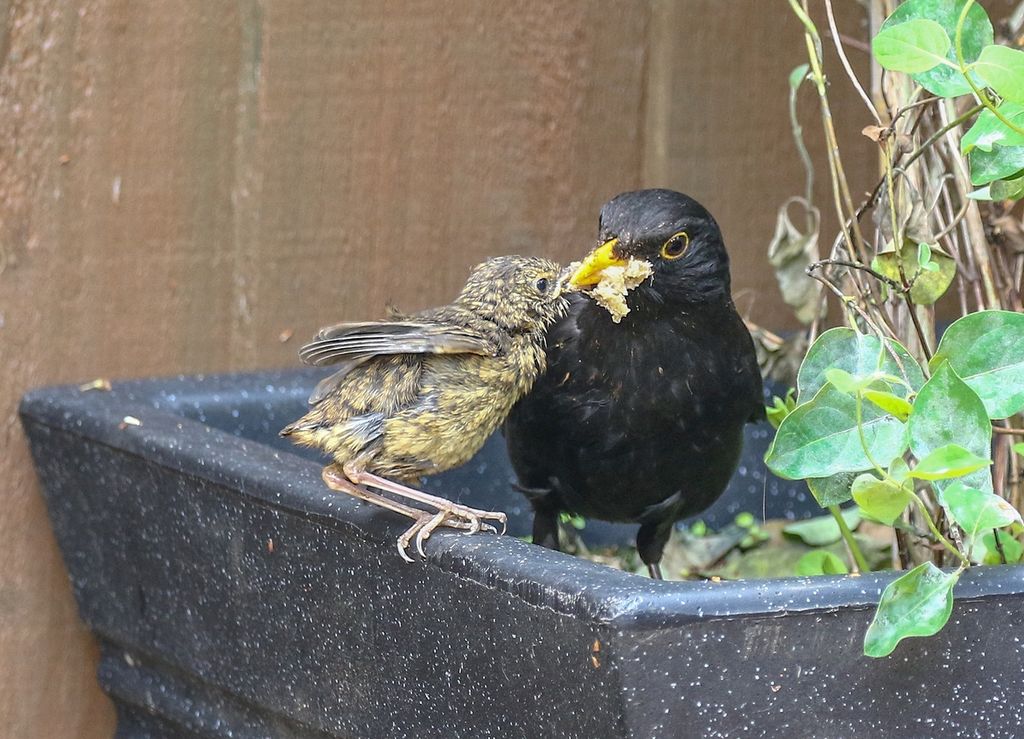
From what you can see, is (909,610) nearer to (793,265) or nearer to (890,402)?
(890,402)

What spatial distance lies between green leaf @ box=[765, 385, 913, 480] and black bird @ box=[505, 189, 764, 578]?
0.69 meters

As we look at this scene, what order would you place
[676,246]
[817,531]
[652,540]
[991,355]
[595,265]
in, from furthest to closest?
[817,531], [652,540], [676,246], [595,265], [991,355]

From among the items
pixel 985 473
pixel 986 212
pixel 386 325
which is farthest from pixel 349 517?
pixel 986 212

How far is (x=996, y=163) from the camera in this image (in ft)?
5.76

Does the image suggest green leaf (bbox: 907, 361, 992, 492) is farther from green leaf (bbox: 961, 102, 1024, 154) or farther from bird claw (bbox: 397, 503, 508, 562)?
bird claw (bbox: 397, 503, 508, 562)

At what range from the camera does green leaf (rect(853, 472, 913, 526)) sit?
156cm

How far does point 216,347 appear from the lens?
2.81m

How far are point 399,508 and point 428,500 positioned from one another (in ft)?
0.12

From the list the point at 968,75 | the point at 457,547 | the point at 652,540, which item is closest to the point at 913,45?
the point at 968,75

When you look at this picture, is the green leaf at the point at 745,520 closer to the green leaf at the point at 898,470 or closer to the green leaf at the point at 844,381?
the green leaf at the point at 898,470

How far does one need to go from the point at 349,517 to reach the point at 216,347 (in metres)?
0.99

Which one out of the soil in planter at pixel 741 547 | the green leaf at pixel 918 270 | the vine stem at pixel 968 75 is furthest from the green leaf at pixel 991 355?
the soil in planter at pixel 741 547

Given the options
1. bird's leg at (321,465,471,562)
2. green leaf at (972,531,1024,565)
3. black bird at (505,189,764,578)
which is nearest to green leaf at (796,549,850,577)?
black bird at (505,189,764,578)

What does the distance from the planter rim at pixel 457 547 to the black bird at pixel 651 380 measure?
0.46 metres
